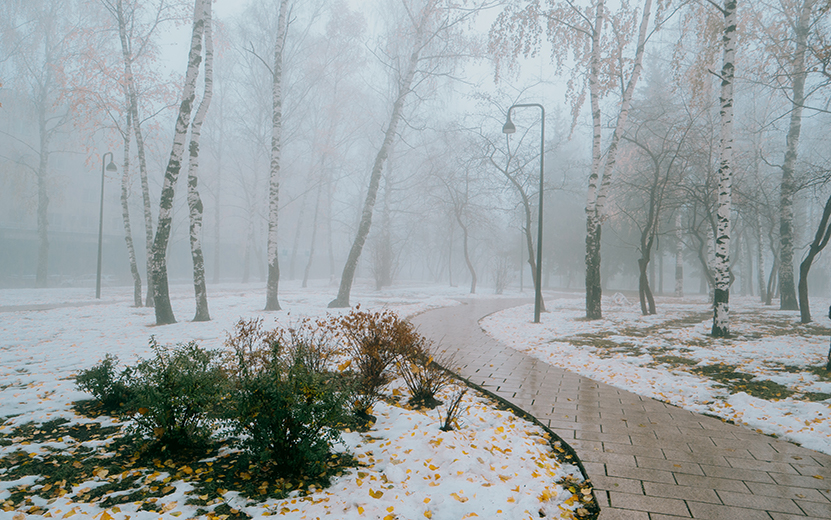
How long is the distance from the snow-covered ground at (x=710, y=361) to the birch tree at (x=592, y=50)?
2799 mm

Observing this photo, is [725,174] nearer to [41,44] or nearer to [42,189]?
[42,189]

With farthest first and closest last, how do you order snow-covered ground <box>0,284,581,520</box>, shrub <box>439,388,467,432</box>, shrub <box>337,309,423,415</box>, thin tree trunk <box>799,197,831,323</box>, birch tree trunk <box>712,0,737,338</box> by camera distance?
thin tree trunk <box>799,197,831,323</box> → birch tree trunk <box>712,0,737,338</box> → shrub <box>337,309,423,415</box> → shrub <box>439,388,467,432</box> → snow-covered ground <box>0,284,581,520</box>

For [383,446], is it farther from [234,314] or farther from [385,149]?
[385,149]

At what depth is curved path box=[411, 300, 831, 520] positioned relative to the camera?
2758 millimetres

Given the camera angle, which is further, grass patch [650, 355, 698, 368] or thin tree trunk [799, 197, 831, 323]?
thin tree trunk [799, 197, 831, 323]

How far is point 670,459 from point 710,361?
4489mm

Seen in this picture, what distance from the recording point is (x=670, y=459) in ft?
11.3

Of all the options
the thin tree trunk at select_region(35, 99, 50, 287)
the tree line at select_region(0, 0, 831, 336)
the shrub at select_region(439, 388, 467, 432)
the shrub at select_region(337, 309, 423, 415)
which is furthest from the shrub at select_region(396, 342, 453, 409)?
the thin tree trunk at select_region(35, 99, 50, 287)

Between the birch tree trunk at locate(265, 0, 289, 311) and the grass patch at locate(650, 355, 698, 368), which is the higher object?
the birch tree trunk at locate(265, 0, 289, 311)

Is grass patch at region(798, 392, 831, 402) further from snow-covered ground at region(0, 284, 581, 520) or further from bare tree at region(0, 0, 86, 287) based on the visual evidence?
bare tree at region(0, 0, 86, 287)

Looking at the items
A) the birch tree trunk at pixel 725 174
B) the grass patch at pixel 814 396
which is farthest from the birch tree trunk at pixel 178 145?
the birch tree trunk at pixel 725 174

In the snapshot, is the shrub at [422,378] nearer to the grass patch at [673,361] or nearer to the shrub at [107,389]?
the shrub at [107,389]

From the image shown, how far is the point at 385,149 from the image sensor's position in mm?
13375

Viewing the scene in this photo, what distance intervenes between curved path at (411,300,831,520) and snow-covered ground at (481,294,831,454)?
0.50 metres
